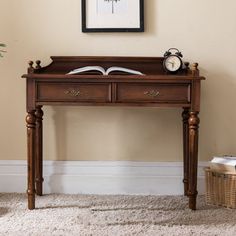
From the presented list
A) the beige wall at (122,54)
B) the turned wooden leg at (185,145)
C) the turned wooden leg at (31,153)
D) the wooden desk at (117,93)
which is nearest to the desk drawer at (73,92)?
the wooden desk at (117,93)

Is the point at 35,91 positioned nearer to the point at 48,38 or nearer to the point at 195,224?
the point at 48,38

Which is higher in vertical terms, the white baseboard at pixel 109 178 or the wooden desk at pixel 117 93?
the wooden desk at pixel 117 93

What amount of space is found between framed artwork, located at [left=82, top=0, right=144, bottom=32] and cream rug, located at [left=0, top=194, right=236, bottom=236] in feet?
3.27

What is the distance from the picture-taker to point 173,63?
2.60m

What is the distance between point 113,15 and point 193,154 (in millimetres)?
956

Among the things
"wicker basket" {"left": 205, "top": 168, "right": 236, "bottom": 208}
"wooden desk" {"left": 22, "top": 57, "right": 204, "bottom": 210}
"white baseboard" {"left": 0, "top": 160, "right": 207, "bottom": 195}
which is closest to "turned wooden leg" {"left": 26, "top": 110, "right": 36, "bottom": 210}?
"wooden desk" {"left": 22, "top": 57, "right": 204, "bottom": 210}

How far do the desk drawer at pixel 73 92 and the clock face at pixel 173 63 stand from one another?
37 centimetres

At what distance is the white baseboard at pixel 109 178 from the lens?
2.88 metres

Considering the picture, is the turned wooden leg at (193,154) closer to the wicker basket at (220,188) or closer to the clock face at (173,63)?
the wicker basket at (220,188)

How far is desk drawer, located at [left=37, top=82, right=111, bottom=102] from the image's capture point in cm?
247

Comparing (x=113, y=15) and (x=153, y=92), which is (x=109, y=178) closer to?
(x=153, y=92)

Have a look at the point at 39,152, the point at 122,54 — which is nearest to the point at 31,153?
the point at 39,152

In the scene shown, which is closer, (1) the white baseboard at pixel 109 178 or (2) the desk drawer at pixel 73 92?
(2) the desk drawer at pixel 73 92

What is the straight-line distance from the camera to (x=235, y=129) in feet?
9.45
